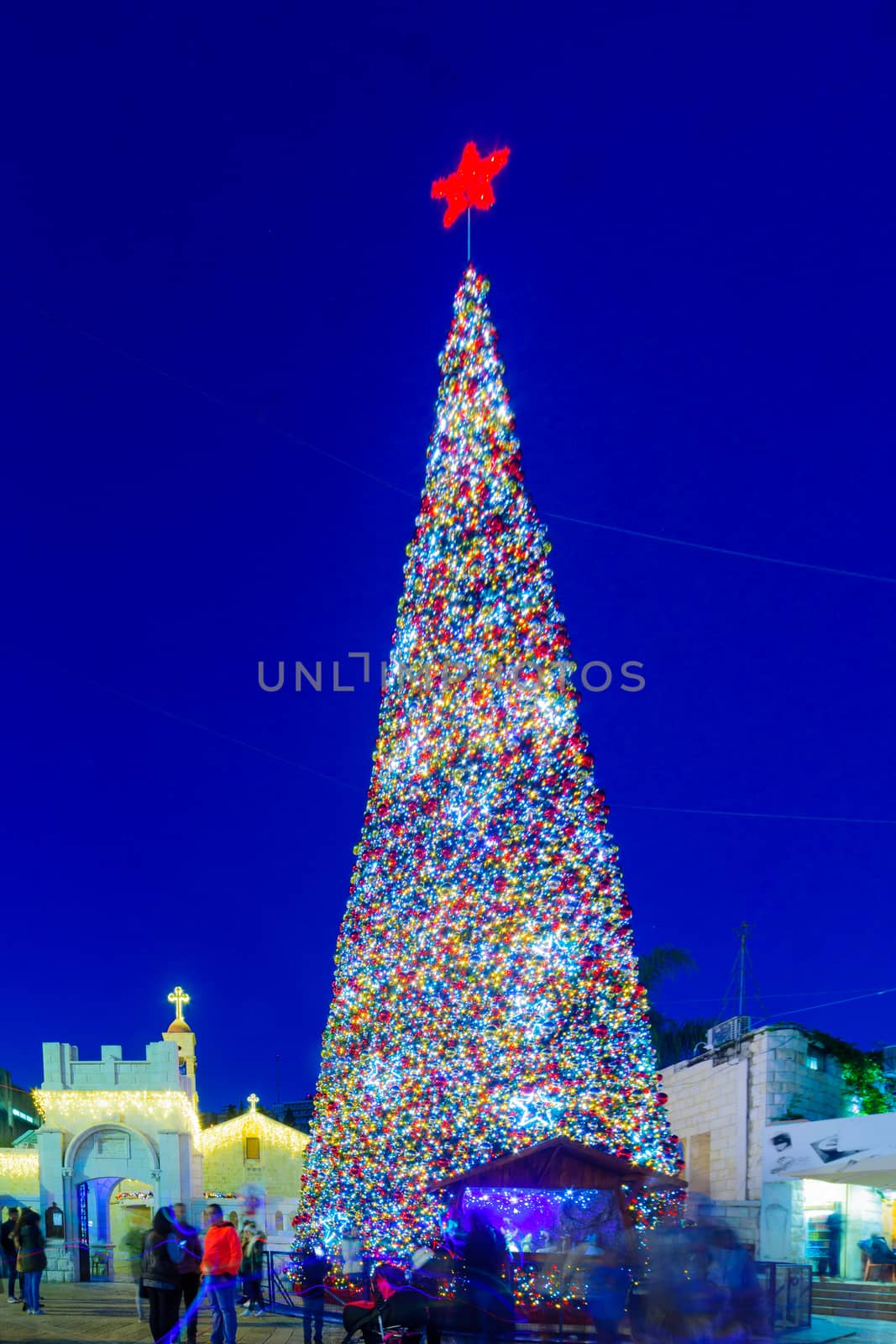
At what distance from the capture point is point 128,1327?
1216 centimetres

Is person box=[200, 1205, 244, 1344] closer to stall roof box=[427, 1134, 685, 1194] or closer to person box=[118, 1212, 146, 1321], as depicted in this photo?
person box=[118, 1212, 146, 1321]

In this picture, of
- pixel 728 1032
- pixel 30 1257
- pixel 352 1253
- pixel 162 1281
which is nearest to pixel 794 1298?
pixel 352 1253

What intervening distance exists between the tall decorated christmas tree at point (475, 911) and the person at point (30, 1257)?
315cm

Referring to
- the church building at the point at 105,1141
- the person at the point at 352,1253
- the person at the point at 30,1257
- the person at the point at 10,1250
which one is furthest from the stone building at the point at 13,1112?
the person at the point at 352,1253

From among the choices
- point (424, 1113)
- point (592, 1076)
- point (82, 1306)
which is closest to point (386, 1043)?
point (424, 1113)

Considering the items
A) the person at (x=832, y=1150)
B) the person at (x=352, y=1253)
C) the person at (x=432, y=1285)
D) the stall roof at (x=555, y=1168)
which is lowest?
the person at (x=352, y=1253)

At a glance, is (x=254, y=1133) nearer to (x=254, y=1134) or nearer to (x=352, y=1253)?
(x=254, y=1134)

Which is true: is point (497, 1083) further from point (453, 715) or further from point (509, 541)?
point (509, 541)

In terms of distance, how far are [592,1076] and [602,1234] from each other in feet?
7.16

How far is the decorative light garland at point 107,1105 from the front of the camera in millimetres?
22203

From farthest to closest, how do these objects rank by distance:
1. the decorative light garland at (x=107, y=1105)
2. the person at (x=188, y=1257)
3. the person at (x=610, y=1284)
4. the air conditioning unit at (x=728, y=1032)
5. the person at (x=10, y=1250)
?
1. the decorative light garland at (x=107, y=1105)
2. the air conditioning unit at (x=728, y=1032)
3. the person at (x=10, y=1250)
4. the person at (x=188, y=1257)
5. the person at (x=610, y=1284)

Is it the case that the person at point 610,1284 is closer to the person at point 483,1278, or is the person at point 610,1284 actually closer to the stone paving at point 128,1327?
the person at point 483,1278

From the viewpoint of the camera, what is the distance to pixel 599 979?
13180 mm

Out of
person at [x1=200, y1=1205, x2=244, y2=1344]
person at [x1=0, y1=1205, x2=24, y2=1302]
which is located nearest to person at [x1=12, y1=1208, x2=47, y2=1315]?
person at [x1=0, y1=1205, x2=24, y2=1302]
